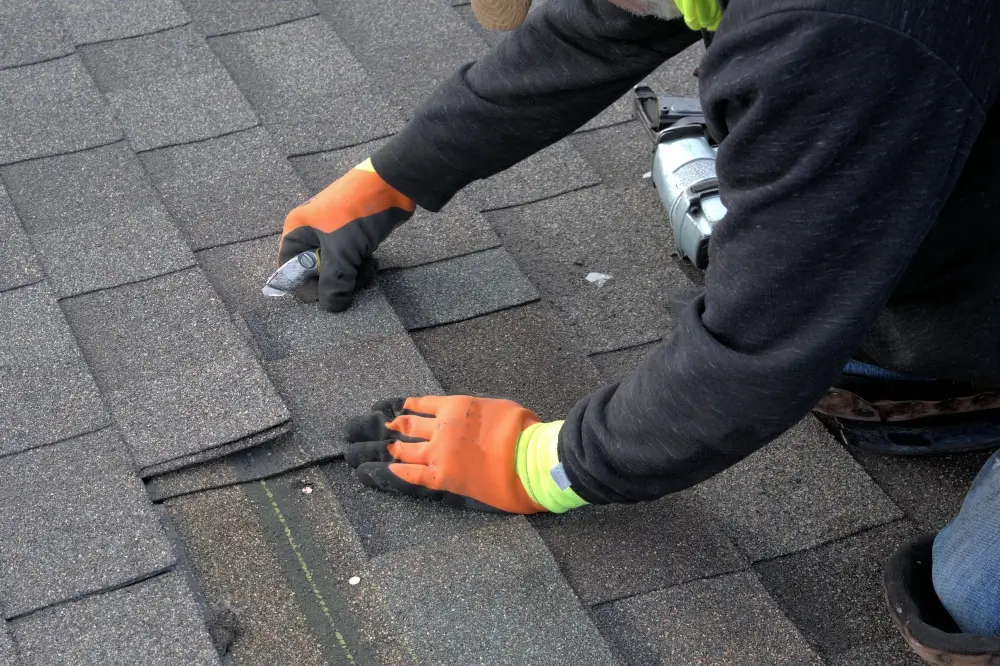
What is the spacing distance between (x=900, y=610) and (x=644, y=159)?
1.34 m

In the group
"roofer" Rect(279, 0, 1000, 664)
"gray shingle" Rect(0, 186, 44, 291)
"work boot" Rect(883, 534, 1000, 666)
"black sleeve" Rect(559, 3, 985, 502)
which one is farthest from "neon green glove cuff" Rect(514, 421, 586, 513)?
"gray shingle" Rect(0, 186, 44, 291)

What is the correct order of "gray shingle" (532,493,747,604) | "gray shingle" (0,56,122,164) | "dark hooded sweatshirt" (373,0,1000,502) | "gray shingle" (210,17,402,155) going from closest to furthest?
1. "dark hooded sweatshirt" (373,0,1000,502)
2. "gray shingle" (532,493,747,604)
3. "gray shingle" (0,56,122,164)
4. "gray shingle" (210,17,402,155)

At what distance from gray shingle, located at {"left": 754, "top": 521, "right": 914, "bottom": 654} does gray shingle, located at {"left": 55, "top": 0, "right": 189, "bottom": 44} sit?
2085 mm

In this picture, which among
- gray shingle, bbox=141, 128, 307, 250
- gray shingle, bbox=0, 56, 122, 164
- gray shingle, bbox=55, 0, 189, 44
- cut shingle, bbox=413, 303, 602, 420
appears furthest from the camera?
gray shingle, bbox=55, 0, 189, 44

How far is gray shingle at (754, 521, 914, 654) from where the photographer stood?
5.74 feet

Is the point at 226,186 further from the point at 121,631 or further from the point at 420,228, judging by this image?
the point at 121,631

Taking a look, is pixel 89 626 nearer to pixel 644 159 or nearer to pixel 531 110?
pixel 531 110

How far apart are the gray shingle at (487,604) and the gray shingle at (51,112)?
1341 millimetres

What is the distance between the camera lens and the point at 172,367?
6.51 ft

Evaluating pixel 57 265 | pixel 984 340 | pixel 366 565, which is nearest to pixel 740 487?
pixel 984 340

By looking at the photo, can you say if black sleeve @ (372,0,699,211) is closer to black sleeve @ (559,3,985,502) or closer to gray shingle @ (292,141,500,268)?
gray shingle @ (292,141,500,268)

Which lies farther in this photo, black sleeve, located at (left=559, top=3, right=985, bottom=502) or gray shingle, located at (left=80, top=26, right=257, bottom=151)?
gray shingle, located at (left=80, top=26, right=257, bottom=151)

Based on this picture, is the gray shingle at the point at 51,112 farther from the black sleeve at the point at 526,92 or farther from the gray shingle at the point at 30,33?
the black sleeve at the point at 526,92

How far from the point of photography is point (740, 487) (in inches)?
76.4
